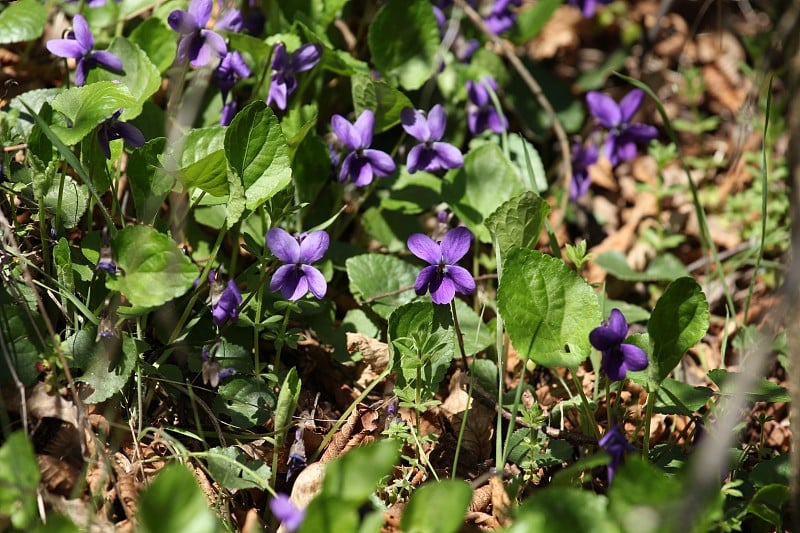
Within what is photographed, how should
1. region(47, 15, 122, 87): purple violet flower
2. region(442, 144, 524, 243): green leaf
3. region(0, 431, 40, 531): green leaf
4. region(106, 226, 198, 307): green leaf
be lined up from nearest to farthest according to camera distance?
region(0, 431, 40, 531): green leaf
region(106, 226, 198, 307): green leaf
region(47, 15, 122, 87): purple violet flower
region(442, 144, 524, 243): green leaf

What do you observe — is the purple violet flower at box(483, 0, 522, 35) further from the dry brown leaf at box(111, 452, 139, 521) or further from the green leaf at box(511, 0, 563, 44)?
the dry brown leaf at box(111, 452, 139, 521)

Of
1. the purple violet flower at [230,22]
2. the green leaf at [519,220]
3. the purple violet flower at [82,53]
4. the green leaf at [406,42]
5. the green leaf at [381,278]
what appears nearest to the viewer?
the purple violet flower at [82,53]

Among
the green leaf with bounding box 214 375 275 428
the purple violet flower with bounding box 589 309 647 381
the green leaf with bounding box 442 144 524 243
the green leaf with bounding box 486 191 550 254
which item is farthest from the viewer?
the green leaf with bounding box 442 144 524 243

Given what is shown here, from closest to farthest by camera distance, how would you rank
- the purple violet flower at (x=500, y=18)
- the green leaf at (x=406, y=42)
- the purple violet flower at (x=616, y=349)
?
the purple violet flower at (x=616, y=349) → the green leaf at (x=406, y=42) → the purple violet flower at (x=500, y=18)

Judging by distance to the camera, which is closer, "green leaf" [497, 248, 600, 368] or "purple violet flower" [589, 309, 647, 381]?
"purple violet flower" [589, 309, 647, 381]

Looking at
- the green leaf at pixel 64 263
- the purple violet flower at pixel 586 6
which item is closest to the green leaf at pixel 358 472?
the green leaf at pixel 64 263

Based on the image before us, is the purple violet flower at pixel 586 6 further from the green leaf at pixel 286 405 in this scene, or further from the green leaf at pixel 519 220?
the green leaf at pixel 286 405

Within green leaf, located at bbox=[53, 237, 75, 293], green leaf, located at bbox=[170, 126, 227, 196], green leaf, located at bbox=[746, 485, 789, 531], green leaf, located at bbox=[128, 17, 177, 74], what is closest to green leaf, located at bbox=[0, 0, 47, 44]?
green leaf, located at bbox=[128, 17, 177, 74]
